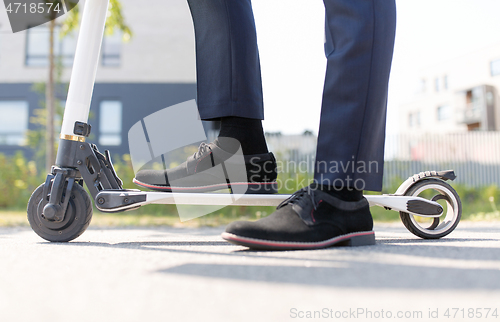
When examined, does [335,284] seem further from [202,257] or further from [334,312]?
[202,257]

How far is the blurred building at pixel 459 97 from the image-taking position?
26266 mm

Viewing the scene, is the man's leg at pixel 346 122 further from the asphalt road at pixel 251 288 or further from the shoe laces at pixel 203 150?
the shoe laces at pixel 203 150

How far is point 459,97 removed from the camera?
28078 mm

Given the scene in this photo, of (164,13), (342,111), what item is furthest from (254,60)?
(164,13)

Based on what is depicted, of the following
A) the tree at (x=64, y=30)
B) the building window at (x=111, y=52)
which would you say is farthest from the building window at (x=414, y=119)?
the tree at (x=64, y=30)

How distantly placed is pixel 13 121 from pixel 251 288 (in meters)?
14.1

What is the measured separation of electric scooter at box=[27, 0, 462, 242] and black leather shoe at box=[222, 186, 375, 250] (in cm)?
33

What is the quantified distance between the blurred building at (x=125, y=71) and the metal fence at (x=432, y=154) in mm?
5409

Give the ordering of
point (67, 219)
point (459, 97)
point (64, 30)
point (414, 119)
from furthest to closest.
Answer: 1. point (414, 119)
2. point (459, 97)
3. point (64, 30)
4. point (67, 219)

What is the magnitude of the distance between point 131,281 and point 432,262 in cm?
69

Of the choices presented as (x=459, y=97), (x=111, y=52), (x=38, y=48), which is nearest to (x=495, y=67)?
(x=459, y=97)

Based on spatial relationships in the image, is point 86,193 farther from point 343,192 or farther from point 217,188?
point 343,192

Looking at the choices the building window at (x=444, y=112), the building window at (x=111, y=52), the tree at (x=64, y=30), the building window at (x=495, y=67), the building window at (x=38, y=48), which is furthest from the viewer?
the building window at (x=444, y=112)

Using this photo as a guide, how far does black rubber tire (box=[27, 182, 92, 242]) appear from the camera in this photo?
1472 millimetres
